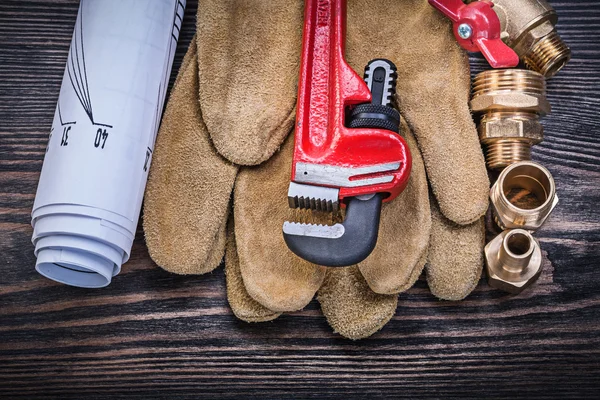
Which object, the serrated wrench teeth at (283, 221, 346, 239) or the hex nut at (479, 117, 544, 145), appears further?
the hex nut at (479, 117, 544, 145)

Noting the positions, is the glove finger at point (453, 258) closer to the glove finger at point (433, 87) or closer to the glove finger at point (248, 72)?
the glove finger at point (433, 87)

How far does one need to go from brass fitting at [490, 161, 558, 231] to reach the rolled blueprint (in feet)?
1.45

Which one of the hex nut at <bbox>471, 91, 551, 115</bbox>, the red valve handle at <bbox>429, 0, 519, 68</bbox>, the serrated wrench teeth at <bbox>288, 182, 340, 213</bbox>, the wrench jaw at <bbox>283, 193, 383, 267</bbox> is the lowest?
the wrench jaw at <bbox>283, 193, 383, 267</bbox>

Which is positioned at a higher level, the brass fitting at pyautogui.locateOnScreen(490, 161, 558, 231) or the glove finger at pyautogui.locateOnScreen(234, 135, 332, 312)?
the brass fitting at pyautogui.locateOnScreen(490, 161, 558, 231)

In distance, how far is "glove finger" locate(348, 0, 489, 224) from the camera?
0.91 meters

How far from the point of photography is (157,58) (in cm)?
97

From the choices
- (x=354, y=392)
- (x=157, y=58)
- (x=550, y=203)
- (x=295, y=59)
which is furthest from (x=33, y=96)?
(x=550, y=203)

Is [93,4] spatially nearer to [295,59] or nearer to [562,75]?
[295,59]

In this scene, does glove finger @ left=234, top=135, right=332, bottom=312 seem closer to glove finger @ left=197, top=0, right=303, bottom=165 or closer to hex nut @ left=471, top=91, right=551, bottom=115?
glove finger @ left=197, top=0, right=303, bottom=165

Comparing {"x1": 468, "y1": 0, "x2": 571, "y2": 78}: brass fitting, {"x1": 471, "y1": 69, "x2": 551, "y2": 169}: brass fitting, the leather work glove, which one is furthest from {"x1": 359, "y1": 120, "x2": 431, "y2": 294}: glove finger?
{"x1": 468, "y1": 0, "x2": 571, "y2": 78}: brass fitting

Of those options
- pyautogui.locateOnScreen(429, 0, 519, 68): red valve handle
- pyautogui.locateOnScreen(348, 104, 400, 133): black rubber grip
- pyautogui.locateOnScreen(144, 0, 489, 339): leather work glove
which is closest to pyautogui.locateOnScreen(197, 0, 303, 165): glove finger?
pyautogui.locateOnScreen(144, 0, 489, 339): leather work glove

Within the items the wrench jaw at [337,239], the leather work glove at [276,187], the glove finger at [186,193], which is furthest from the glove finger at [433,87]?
the glove finger at [186,193]

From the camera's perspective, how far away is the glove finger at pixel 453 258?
2.99 ft

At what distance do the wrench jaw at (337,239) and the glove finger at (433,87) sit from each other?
12cm
